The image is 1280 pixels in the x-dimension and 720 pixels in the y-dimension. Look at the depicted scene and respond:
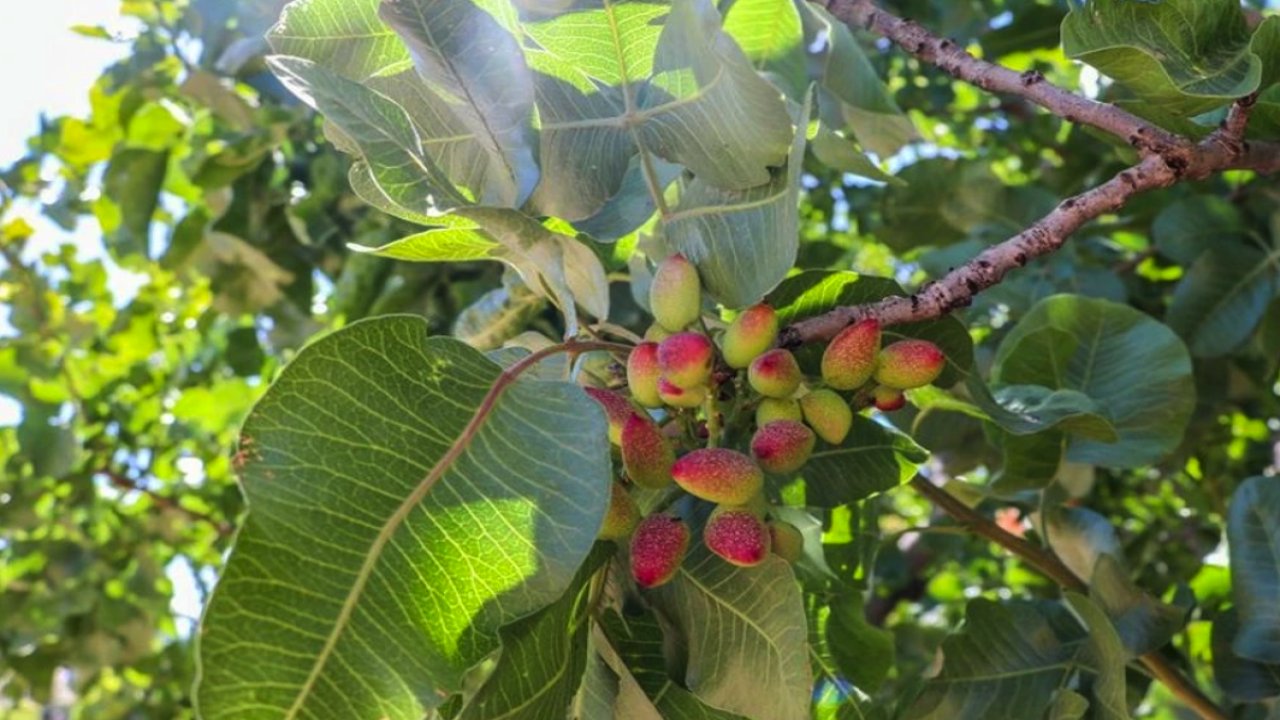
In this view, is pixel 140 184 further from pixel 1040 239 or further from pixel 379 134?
pixel 1040 239

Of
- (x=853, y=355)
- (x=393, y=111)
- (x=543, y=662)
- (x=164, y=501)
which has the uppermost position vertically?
(x=393, y=111)

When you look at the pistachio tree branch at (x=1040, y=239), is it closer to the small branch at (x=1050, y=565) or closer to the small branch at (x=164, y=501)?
the small branch at (x=1050, y=565)

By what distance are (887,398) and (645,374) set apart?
0.13m

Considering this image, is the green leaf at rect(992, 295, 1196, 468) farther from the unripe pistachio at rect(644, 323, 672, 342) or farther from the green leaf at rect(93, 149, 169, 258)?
the green leaf at rect(93, 149, 169, 258)

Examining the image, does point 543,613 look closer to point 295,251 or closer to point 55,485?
point 295,251

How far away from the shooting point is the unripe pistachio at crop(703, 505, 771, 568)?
0.64 metres

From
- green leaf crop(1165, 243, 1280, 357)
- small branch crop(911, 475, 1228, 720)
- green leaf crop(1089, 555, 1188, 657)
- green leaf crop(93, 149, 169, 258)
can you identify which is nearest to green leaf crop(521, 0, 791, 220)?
small branch crop(911, 475, 1228, 720)

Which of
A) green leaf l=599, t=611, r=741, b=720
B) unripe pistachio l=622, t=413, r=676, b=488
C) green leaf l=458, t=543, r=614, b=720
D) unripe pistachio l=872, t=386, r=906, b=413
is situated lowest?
green leaf l=599, t=611, r=741, b=720

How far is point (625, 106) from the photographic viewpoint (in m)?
0.75

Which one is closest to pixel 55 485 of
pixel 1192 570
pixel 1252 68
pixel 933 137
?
pixel 933 137

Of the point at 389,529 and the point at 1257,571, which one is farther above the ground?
the point at 389,529

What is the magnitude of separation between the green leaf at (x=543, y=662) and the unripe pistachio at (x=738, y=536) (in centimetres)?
7

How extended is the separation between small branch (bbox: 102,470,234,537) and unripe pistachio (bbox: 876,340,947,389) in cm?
151

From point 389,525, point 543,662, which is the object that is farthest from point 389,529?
point 543,662
